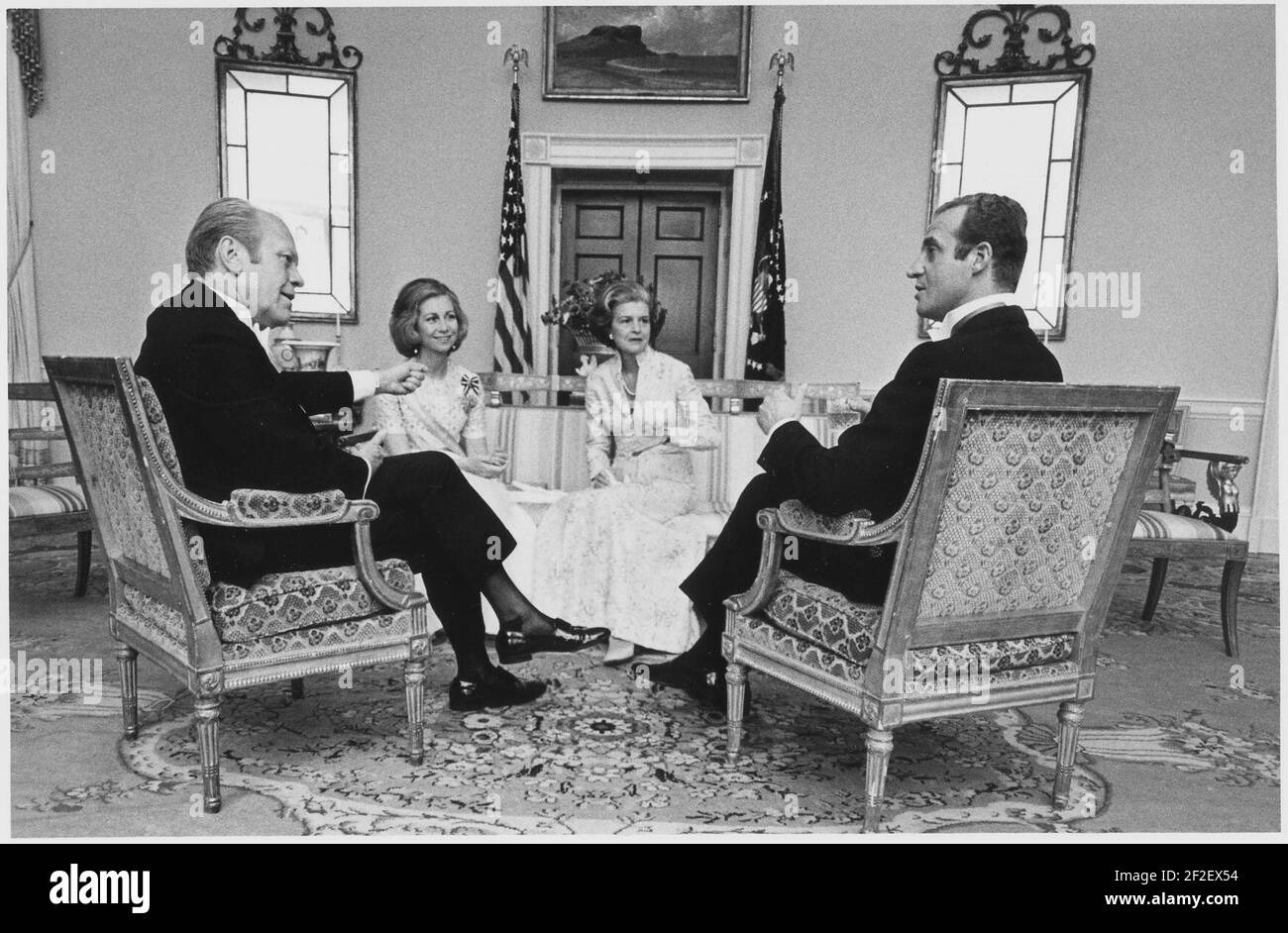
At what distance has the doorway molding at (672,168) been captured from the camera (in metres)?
6.46

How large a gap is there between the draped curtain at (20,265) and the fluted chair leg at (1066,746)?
6.02m

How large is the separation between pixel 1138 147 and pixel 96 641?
6.96m

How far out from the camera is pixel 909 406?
1.98m

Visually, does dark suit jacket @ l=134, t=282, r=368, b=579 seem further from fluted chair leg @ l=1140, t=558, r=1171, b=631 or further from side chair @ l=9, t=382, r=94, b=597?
fluted chair leg @ l=1140, t=558, r=1171, b=631

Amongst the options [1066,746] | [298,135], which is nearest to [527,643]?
[1066,746]

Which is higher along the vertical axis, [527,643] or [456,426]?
[456,426]

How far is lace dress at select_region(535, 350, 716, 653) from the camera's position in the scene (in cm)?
332

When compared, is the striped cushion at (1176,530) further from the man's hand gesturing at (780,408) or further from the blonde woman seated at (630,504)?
the man's hand gesturing at (780,408)

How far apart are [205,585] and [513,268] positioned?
4315 mm

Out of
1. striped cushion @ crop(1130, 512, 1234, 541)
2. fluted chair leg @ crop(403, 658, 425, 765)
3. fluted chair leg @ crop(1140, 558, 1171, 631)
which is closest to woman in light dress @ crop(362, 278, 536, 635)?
fluted chair leg @ crop(403, 658, 425, 765)

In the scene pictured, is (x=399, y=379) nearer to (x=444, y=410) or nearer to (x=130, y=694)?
(x=444, y=410)

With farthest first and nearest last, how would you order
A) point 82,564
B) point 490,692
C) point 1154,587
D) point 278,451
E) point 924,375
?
point 1154,587, point 82,564, point 490,692, point 278,451, point 924,375

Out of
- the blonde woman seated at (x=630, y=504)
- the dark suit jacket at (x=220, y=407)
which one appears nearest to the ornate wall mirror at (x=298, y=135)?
the blonde woman seated at (x=630, y=504)

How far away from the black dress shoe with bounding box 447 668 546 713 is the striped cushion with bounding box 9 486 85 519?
1.95m
